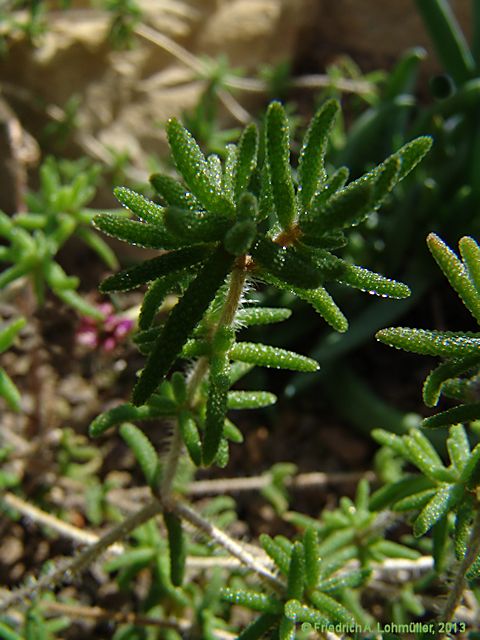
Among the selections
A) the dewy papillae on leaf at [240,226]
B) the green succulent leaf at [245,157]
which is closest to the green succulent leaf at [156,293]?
the dewy papillae on leaf at [240,226]

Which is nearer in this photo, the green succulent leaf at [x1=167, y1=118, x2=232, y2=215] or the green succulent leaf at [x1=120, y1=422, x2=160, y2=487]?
the green succulent leaf at [x1=167, y1=118, x2=232, y2=215]

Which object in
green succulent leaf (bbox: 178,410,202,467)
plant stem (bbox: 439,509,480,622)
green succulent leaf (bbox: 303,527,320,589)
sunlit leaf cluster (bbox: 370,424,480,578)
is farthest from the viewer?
green succulent leaf (bbox: 303,527,320,589)

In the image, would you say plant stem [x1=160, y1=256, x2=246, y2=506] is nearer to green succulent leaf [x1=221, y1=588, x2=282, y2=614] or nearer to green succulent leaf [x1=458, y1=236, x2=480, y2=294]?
green succulent leaf [x1=221, y1=588, x2=282, y2=614]

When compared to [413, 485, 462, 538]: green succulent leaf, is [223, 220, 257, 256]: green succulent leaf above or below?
above

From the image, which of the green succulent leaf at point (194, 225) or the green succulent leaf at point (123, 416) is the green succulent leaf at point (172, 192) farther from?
the green succulent leaf at point (123, 416)

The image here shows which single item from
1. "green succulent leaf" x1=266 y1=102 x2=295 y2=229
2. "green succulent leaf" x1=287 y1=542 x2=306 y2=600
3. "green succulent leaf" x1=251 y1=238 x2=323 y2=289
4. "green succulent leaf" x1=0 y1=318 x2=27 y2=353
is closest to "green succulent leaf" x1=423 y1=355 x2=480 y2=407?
"green succulent leaf" x1=251 y1=238 x2=323 y2=289

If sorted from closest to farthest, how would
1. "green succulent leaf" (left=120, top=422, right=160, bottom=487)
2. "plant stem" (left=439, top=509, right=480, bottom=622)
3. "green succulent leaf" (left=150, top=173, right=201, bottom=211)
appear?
"green succulent leaf" (left=150, top=173, right=201, bottom=211) → "plant stem" (left=439, top=509, right=480, bottom=622) → "green succulent leaf" (left=120, top=422, right=160, bottom=487)
